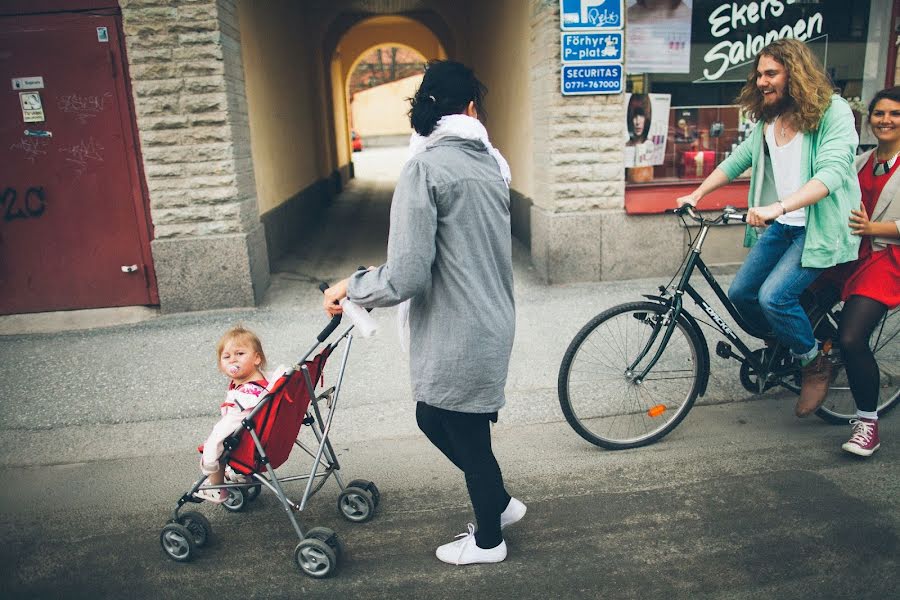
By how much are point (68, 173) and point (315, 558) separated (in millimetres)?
5433

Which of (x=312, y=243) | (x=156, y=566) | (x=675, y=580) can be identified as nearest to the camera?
(x=675, y=580)

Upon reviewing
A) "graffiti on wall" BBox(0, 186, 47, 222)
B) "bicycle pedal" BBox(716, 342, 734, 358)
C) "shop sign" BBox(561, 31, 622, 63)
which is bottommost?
"bicycle pedal" BBox(716, 342, 734, 358)

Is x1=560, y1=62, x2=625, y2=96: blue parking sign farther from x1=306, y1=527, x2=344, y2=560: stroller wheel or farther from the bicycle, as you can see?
x1=306, y1=527, x2=344, y2=560: stroller wheel

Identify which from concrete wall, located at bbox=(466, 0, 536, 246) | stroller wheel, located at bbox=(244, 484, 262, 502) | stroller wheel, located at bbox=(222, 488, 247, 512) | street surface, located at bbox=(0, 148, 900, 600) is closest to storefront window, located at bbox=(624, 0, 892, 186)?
concrete wall, located at bbox=(466, 0, 536, 246)

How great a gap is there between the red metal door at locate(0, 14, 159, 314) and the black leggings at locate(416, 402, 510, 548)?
5091 mm

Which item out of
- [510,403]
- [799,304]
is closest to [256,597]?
[510,403]

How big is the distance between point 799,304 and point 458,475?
2.11 m

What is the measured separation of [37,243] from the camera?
22.4ft

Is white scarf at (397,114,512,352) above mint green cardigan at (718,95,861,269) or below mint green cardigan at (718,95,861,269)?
above

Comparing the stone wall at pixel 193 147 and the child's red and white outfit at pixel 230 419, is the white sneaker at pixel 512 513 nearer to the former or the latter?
the child's red and white outfit at pixel 230 419

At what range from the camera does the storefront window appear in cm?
727

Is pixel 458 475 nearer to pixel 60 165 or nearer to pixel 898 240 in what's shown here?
pixel 898 240

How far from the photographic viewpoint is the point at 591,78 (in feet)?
22.6

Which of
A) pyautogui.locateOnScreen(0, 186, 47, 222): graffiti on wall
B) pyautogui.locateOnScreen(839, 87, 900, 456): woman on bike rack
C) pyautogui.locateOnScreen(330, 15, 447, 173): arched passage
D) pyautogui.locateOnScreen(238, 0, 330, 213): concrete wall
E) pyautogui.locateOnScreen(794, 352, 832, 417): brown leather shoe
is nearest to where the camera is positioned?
pyautogui.locateOnScreen(839, 87, 900, 456): woman on bike rack
